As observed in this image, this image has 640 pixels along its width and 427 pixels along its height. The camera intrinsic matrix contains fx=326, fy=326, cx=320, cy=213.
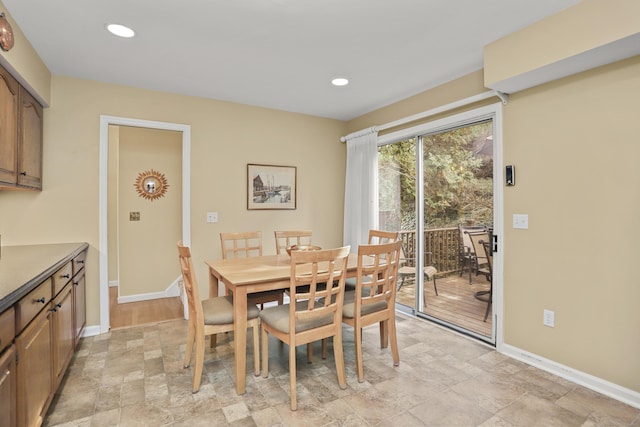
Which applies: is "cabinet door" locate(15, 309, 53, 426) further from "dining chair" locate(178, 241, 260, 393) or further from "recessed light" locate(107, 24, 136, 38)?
A: "recessed light" locate(107, 24, 136, 38)

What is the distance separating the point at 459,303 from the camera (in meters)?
3.39

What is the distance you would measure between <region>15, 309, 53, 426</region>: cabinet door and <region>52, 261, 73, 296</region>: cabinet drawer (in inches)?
8.1

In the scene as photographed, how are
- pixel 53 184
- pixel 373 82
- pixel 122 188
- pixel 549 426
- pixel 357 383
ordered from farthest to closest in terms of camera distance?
pixel 122 188 → pixel 373 82 → pixel 53 184 → pixel 357 383 → pixel 549 426

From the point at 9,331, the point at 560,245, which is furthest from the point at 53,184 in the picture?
the point at 560,245

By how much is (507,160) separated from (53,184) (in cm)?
410

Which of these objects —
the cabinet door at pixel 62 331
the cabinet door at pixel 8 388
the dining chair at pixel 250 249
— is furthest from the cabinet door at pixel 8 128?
the dining chair at pixel 250 249

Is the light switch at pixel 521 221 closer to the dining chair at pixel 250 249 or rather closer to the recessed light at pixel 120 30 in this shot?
the dining chair at pixel 250 249

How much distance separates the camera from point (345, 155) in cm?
477

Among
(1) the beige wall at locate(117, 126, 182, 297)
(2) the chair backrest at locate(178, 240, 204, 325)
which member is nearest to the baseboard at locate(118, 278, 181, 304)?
(1) the beige wall at locate(117, 126, 182, 297)

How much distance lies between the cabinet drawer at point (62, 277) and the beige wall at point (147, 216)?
2.18 m

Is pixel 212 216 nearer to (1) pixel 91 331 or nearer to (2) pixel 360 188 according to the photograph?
(1) pixel 91 331

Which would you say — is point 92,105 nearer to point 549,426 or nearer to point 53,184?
point 53,184

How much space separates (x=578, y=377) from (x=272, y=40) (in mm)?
3309

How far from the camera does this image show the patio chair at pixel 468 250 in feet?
10.4
